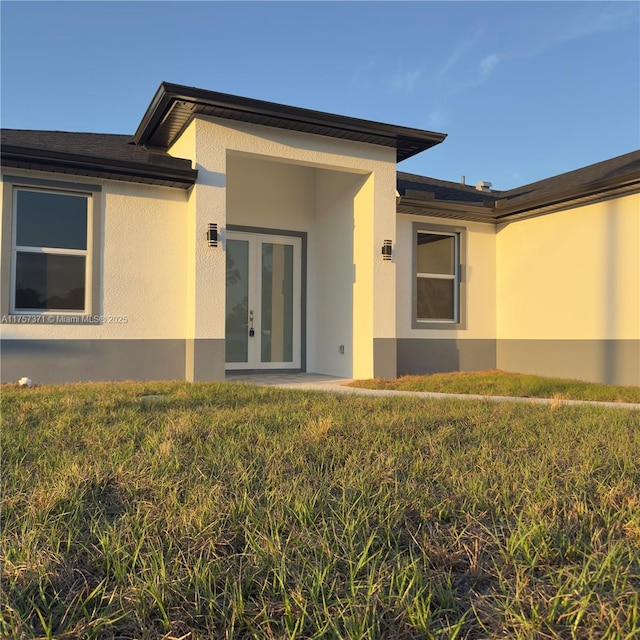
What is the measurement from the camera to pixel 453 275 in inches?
409

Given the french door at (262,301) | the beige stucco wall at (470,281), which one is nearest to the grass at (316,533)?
the beige stucco wall at (470,281)

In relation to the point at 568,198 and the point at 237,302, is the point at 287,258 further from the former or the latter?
the point at 568,198

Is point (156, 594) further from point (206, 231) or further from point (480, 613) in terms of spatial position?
point (206, 231)

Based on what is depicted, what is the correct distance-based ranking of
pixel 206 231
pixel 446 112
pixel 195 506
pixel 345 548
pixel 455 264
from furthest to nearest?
pixel 446 112 → pixel 455 264 → pixel 206 231 → pixel 195 506 → pixel 345 548

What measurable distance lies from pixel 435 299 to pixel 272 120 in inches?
183

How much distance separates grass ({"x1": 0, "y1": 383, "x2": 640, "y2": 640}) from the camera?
159 centimetres

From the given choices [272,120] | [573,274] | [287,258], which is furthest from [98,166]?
[573,274]

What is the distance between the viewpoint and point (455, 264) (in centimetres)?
1042

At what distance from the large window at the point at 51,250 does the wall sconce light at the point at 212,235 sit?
1697 mm

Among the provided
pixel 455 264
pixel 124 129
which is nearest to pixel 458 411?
pixel 455 264

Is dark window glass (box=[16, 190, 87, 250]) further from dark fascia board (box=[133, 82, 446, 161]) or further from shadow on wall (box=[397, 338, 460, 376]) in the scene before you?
shadow on wall (box=[397, 338, 460, 376])

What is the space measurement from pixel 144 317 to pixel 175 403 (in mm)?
3161

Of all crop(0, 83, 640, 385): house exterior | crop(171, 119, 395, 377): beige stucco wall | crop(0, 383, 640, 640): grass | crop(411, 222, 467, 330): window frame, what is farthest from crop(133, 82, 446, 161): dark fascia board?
crop(0, 383, 640, 640): grass

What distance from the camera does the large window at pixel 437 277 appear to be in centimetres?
1002
